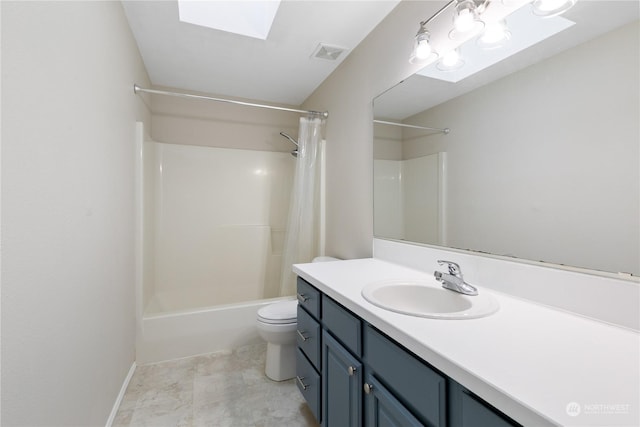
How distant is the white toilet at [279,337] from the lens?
1.83 metres

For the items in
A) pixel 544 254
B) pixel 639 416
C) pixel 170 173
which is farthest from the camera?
pixel 170 173

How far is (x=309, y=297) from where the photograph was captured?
1.45m

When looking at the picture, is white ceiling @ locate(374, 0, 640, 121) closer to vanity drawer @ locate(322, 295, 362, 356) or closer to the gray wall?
vanity drawer @ locate(322, 295, 362, 356)

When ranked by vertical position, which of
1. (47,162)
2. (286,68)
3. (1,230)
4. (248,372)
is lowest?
(248,372)

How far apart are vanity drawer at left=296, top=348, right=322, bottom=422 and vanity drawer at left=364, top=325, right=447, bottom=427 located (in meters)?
0.53

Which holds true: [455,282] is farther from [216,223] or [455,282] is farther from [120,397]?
[216,223]

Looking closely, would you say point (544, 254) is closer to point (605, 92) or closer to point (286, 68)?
point (605, 92)

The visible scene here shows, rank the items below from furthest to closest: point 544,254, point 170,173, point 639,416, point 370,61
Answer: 1. point 170,173
2. point 370,61
3. point 544,254
4. point 639,416

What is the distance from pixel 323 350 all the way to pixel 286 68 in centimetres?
219

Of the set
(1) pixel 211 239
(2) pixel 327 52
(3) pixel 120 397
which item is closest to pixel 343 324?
(3) pixel 120 397

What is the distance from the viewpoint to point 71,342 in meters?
1.04

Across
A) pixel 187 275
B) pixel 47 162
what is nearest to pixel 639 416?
pixel 47 162

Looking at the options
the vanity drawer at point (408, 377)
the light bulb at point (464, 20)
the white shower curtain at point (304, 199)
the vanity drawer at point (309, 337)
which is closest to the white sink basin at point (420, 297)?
the vanity drawer at point (408, 377)

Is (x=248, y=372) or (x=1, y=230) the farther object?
(x=248, y=372)
